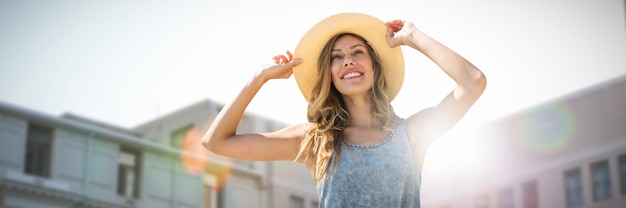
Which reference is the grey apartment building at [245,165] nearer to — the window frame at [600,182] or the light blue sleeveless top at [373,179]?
the window frame at [600,182]

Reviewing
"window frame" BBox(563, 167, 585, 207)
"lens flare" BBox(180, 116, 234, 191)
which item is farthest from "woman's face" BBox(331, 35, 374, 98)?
"window frame" BBox(563, 167, 585, 207)

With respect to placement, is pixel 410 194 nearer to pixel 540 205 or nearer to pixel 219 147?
pixel 219 147

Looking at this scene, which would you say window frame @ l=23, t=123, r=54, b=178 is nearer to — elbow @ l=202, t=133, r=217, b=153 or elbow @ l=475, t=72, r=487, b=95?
elbow @ l=202, t=133, r=217, b=153

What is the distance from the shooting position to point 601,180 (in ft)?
135

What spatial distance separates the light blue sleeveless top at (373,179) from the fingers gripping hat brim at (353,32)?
1.67 feet

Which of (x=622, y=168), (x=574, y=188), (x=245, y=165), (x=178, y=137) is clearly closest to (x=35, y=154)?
(x=178, y=137)

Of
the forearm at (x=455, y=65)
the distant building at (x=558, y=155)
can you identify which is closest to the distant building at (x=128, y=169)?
the distant building at (x=558, y=155)

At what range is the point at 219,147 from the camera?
14.7 ft

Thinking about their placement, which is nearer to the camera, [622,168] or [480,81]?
[480,81]

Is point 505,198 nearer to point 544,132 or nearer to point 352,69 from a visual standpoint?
point 544,132

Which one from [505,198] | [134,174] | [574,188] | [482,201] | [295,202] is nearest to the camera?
[134,174]

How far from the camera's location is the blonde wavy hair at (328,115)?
4.34m

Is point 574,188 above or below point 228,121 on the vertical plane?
above

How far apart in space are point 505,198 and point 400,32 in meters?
40.7
